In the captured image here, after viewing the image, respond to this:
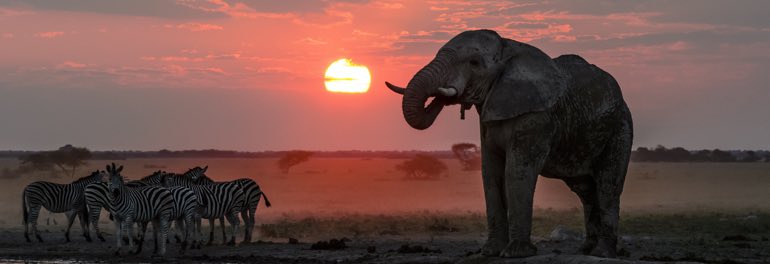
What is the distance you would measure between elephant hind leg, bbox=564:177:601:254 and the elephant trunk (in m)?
3.25

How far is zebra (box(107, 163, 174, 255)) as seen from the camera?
22.8 meters

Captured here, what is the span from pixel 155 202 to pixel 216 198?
2775 mm

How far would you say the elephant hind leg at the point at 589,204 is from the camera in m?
18.1

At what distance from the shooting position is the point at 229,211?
86.7 feet

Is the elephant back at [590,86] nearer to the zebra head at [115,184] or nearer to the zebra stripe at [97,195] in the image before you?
the zebra head at [115,184]

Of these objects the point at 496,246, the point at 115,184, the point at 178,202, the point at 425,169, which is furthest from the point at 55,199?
the point at 425,169

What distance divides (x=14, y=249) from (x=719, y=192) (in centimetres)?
4615

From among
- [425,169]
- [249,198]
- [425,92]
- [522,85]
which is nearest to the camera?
[425,92]

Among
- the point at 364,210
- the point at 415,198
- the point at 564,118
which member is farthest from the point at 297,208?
the point at 564,118

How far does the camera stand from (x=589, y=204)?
18281 millimetres

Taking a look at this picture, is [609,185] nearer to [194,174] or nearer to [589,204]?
[589,204]

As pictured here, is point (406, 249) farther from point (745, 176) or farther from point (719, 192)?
point (745, 176)

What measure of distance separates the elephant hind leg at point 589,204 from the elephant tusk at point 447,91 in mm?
3156

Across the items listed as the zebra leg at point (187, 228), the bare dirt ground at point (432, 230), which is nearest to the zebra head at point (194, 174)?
the bare dirt ground at point (432, 230)
